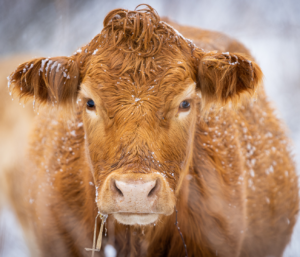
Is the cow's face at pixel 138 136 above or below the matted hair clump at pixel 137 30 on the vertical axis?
below

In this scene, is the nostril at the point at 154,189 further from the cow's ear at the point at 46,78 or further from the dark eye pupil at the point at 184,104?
the cow's ear at the point at 46,78

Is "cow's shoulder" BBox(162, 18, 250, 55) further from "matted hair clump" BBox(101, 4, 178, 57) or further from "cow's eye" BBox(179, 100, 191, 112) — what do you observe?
"cow's eye" BBox(179, 100, 191, 112)

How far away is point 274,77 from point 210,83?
5.40 m

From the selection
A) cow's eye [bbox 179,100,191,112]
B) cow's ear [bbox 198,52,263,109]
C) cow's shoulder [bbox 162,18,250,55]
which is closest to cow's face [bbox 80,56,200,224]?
cow's eye [bbox 179,100,191,112]

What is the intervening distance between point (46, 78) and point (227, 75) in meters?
1.36

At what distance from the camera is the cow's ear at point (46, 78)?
2104mm

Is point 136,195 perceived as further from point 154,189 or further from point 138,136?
point 138,136

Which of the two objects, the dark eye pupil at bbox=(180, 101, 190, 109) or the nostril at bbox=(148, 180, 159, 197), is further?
the dark eye pupil at bbox=(180, 101, 190, 109)

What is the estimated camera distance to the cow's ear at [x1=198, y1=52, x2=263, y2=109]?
205 centimetres

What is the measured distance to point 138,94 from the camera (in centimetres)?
178

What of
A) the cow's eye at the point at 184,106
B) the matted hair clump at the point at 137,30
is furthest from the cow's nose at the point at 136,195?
the matted hair clump at the point at 137,30

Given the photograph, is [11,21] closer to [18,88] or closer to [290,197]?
[18,88]

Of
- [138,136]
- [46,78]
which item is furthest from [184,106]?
[46,78]

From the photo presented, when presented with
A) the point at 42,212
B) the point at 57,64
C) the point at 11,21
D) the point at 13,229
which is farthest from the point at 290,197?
the point at 11,21
